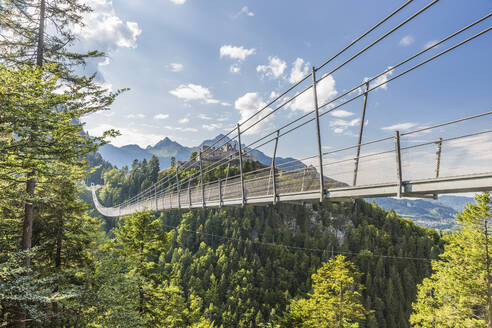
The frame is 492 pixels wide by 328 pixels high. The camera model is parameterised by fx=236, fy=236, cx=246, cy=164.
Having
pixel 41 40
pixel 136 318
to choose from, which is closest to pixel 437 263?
pixel 136 318

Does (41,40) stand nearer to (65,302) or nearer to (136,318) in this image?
(65,302)

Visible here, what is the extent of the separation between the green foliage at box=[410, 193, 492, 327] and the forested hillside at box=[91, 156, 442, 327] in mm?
45963

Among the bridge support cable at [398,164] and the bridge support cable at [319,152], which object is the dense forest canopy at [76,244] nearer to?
the bridge support cable at [319,152]

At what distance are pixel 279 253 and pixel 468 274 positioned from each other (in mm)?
76116

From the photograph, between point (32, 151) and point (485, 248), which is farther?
point (485, 248)

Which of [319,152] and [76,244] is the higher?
[319,152]

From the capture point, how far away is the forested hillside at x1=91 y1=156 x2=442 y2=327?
60594 mm

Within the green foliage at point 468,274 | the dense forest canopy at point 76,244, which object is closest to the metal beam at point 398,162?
the dense forest canopy at point 76,244

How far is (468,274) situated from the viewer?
963 centimetres

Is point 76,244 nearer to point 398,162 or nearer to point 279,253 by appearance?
point 398,162

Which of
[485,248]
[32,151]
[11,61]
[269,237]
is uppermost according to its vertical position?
[11,61]

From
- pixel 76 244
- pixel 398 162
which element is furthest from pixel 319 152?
pixel 76 244

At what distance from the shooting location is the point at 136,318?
6.46 m

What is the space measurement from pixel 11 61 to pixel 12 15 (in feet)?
4.08
